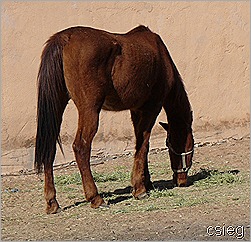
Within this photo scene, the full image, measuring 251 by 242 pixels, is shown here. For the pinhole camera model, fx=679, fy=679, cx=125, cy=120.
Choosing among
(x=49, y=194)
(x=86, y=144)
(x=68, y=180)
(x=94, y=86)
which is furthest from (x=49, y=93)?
(x=68, y=180)

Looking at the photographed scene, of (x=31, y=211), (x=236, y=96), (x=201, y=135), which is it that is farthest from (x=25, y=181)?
(x=236, y=96)

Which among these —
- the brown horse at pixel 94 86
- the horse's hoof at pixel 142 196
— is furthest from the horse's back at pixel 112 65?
the horse's hoof at pixel 142 196

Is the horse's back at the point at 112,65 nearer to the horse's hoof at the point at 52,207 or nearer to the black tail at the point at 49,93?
the black tail at the point at 49,93

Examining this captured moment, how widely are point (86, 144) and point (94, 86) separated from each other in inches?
20.8

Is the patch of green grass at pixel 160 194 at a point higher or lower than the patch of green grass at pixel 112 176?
higher

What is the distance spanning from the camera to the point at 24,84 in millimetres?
8281

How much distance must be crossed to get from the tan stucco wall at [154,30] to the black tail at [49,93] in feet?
7.21

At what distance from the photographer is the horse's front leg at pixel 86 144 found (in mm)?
6023

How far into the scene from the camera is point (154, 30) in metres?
9.18

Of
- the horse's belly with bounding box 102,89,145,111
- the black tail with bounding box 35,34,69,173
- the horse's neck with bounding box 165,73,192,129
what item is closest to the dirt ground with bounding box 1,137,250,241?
the black tail with bounding box 35,34,69,173

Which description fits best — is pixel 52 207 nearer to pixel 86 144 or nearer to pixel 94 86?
pixel 86 144

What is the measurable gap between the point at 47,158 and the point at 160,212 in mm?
1142

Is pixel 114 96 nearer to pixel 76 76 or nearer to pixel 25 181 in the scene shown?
pixel 76 76

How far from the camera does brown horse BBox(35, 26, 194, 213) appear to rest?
5.99m
